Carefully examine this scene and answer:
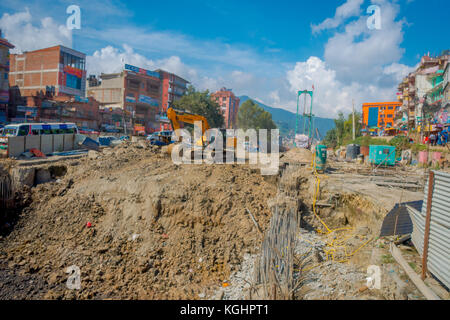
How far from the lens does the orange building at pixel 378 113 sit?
160 ft

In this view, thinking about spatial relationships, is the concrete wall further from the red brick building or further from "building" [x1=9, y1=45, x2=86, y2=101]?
"building" [x1=9, y1=45, x2=86, y2=101]

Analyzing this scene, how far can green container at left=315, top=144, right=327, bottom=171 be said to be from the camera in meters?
11.9

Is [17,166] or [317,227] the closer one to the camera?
[317,227]

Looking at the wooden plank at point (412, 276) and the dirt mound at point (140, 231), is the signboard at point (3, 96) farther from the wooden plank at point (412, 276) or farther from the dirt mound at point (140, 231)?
the wooden plank at point (412, 276)

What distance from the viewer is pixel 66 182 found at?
34.1 feet

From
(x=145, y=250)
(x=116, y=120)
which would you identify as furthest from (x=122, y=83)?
(x=145, y=250)

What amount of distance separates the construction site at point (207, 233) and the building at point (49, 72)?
28410 millimetres

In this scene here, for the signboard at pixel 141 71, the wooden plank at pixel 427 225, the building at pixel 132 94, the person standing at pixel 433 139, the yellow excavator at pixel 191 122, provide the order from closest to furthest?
the wooden plank at pixel 427 225 → the yellow excavator at pixel 191 122 → the person standing at pixel 433 139 → the building at pixel 132 94 → the signboard at pixel 141 71

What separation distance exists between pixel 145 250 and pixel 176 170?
3803 mm

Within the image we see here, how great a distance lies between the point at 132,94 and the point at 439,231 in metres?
40.8

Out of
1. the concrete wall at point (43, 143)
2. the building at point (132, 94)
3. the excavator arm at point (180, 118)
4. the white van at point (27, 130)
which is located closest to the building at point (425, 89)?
the excavator arm at point (180, 118)

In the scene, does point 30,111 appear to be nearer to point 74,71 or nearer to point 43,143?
point 74,71

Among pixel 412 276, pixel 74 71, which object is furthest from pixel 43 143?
pixel 74 71

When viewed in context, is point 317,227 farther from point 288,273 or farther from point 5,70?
point 5,70
